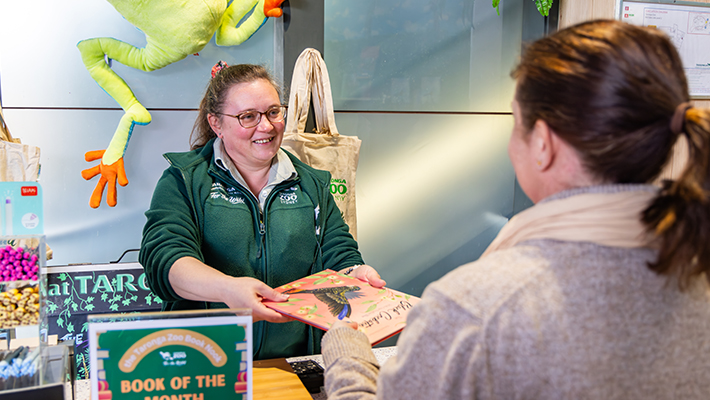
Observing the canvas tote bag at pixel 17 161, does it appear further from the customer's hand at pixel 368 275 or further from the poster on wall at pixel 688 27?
the poster on wall at pixel 688 27

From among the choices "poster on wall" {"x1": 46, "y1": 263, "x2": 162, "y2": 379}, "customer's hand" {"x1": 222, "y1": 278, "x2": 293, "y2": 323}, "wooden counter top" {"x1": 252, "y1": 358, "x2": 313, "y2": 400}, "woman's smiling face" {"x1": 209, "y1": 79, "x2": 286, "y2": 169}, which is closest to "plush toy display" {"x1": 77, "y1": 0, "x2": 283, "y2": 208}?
"poster on wall" {"x1": 46, "y1": 263, "x2": 162, "y2": 379}

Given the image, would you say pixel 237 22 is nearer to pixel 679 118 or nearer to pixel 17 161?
pixel 17 161

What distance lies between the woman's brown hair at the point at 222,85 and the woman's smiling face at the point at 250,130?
0.02 m

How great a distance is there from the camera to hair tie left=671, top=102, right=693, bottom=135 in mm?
646

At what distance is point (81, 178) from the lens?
2758 mm

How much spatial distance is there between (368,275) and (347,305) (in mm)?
265

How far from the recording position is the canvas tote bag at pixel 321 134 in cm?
256

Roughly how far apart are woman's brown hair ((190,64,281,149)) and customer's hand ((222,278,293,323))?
0.76 meters

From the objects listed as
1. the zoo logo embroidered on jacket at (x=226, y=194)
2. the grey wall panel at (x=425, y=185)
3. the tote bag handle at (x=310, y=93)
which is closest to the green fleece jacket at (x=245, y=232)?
the zoo logo embroidered on jacket at (x=226, y=194)

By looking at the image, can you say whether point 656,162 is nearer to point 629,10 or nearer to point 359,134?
point 359,134

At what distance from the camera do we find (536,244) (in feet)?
2.27

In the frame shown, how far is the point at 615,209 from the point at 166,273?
1272 millimetres

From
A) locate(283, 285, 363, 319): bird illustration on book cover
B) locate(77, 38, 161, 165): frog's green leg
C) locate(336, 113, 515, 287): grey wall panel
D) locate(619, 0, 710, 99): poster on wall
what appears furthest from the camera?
locate(336, 113, 515, 287): grey wall panel

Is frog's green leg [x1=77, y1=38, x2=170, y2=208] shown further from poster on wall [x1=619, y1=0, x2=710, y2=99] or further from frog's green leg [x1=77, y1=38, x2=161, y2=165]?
poster on wall [x1=619, y1=0, x2=710, y2=99]
